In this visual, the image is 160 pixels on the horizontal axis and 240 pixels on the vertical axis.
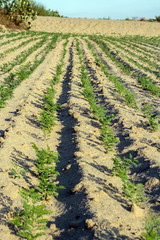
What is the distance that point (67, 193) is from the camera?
4.02 metres

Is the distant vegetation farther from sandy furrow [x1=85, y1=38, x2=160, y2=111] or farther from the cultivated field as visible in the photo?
the cultivated field

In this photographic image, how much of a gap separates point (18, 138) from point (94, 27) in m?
38.4

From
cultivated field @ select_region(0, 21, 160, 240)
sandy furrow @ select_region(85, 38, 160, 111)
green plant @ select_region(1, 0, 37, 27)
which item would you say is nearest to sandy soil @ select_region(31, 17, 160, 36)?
green plant @ select_region(1, 0, 37, 27)

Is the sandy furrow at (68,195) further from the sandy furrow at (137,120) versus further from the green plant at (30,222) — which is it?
the sandy furrow at (137,120)

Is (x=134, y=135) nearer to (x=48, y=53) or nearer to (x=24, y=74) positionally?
(x=24, y=74)

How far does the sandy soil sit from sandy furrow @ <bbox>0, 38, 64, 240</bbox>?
3037 centimetres

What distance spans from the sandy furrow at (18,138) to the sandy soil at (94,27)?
1196 inches

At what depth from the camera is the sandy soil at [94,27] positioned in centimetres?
3844

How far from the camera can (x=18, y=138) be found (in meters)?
5.50

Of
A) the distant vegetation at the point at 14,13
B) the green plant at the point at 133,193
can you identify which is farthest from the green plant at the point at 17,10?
the green plant at the point at 133,193

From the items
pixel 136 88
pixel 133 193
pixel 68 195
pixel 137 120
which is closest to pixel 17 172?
pixel 68 195

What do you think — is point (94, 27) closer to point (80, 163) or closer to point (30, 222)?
point (80, 163)

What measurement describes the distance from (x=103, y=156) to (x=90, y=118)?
80.4 inches

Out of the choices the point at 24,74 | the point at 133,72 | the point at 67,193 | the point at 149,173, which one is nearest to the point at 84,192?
the point at 67,193
